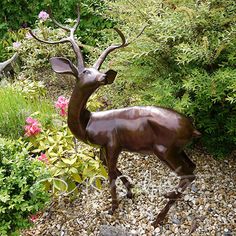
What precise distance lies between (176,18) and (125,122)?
105 cm

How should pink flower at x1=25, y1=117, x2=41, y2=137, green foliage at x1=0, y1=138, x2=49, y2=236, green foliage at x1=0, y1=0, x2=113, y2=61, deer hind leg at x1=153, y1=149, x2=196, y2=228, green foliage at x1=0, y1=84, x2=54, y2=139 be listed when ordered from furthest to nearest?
green foliage at x1=0, y1=0, x2=113, y2=61
green foliage at x1=0, y1=84, x2=54, y2=139
pink flower at x1=25, y1=117, x2=41, y2=137
deer hind leg at x1=153, y1=149, x2=196, y2=228
green foliage at x1=0, y1=138, x2=49, y2=236

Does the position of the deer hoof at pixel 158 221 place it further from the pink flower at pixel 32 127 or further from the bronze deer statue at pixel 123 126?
the pink flower at pixel 32 127

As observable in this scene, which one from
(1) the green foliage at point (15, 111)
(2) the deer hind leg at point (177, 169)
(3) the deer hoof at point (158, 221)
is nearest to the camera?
(2) the deer hind leg at point (177, 169)

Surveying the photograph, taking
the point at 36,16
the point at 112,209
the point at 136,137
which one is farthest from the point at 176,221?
the point at 36,16

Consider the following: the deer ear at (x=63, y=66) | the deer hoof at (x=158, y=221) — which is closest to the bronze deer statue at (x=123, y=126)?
the deer ear at (x=63, y=66)

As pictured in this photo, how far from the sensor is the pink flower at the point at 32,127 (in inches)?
132

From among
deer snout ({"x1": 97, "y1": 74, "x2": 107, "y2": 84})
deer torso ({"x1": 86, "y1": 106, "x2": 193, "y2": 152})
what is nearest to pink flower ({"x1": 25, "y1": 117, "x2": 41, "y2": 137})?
deer torso ({"x1": 86, "y1": 106, "x2": 193, "y2": 152})

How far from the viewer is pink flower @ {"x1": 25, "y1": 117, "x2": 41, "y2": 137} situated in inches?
132

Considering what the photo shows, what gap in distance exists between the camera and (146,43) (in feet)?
10.7

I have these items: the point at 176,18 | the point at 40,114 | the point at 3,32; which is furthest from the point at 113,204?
the point at 3,32

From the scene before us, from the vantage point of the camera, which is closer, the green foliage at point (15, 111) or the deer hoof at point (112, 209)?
the deer hoof at point (112, 209)

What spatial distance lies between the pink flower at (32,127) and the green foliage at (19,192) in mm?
706

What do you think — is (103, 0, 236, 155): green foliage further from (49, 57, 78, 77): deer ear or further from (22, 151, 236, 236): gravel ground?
(49, 57, 78, 77): deer ear

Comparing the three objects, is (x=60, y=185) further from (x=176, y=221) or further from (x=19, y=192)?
(x=176, y=221)
